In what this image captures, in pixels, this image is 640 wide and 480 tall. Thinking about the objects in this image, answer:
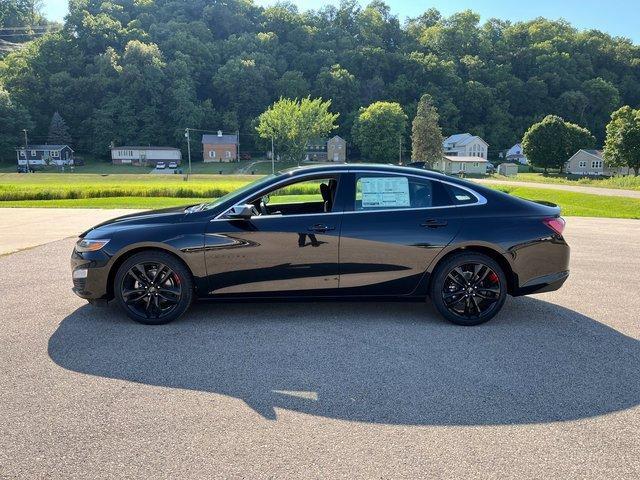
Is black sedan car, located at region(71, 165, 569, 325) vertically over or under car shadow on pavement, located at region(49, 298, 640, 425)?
over

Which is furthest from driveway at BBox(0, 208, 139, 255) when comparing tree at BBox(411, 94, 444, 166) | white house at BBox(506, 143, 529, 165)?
white house at BBox(506, 143, 529, 165)

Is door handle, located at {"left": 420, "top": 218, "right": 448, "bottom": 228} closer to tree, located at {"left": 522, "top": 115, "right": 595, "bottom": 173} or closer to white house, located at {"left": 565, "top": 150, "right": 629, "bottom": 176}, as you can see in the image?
tree, located at {"left": 522, "top": 115, "right": 595, "bottom": 173}

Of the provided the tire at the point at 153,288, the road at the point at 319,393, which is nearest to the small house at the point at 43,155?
the tire at the point at 153,288

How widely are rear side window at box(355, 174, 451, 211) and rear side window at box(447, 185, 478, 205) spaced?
0.22 ft

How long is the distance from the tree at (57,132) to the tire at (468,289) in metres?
107

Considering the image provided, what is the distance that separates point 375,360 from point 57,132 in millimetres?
107646

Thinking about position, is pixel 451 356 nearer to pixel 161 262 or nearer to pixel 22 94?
pixel 161 262

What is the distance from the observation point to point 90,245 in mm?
4848

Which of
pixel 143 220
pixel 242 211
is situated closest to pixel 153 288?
pixel 143 220

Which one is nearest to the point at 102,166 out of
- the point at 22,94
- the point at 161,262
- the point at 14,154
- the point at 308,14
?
the point at 14,154

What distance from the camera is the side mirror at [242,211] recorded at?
4652 millimetres

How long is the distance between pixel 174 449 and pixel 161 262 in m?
2.38

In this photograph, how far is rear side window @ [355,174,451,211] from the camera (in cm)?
495

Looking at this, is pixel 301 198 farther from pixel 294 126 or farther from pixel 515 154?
pixel 515 154
